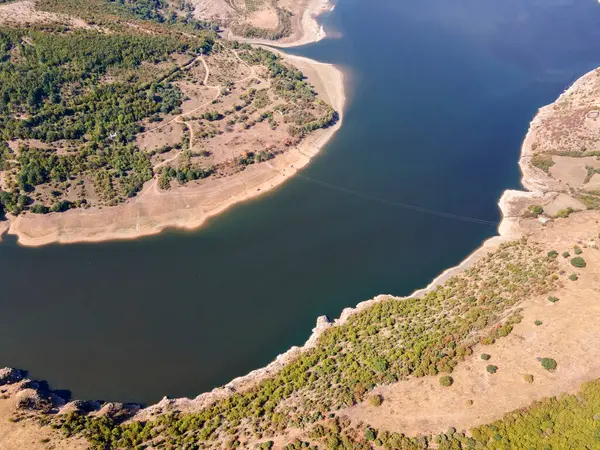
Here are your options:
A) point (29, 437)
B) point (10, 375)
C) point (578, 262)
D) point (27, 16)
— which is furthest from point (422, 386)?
point (27, 16)

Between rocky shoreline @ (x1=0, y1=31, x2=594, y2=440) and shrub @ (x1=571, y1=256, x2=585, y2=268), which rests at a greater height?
shrub @ (x1=571, y1=256, x2=585, y2=268)

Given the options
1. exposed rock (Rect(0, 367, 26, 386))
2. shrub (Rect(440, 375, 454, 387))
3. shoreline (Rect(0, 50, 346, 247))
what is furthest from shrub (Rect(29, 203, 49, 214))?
shrub (Rect(440, 375, 454, 387))

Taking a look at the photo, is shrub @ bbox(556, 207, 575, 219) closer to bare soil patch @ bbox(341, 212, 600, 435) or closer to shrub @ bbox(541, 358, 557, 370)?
bare soil patch @ bbox(341, 212, 600, 435)

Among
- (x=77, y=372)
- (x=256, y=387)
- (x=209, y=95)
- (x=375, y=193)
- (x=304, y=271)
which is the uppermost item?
(x=209, y=95)

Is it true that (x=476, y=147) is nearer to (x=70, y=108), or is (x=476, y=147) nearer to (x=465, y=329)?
(x=465, y=329)

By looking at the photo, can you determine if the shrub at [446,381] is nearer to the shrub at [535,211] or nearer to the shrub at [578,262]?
the shrub at [578,262]

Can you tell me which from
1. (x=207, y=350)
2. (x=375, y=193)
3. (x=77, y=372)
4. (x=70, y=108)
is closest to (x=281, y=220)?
(x=375, y=193)
